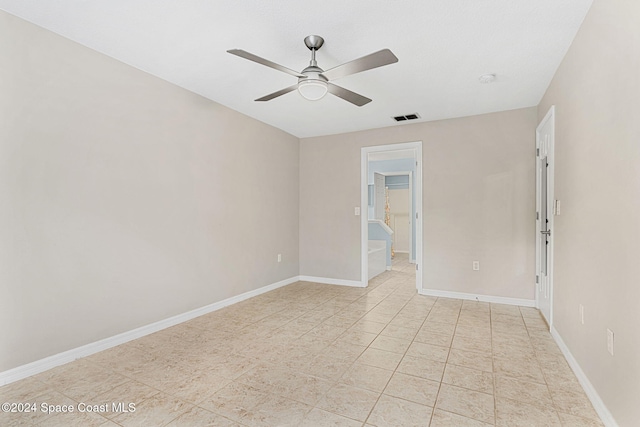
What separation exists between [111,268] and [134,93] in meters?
1.55

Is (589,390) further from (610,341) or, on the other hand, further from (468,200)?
(468,200)

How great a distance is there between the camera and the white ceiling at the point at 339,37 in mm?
2010

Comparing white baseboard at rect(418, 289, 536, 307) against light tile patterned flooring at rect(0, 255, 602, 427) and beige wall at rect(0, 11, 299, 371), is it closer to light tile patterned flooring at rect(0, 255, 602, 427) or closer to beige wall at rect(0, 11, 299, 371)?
light tile patterned flooring at rect(0, 255, 602, 427)

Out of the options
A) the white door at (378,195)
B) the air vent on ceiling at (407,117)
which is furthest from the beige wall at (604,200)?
the white door at (378,195)

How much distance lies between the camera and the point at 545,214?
3.40 meters

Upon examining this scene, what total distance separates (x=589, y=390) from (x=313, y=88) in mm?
2619

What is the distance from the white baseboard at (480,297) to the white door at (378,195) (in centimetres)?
352

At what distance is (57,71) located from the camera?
2344 mm

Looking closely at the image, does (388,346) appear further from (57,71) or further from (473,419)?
(57,71)

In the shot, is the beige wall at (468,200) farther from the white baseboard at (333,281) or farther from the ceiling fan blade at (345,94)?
the ceiling fan blade at (345,94)

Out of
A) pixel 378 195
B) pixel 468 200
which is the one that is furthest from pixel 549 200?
pixel 378 195

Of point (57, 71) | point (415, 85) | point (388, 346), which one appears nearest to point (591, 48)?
point (415, 85)

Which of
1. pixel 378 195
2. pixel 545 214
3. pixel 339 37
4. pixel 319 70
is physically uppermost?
pixel 339 37

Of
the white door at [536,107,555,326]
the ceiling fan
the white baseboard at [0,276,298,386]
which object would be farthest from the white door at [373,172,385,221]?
the ceiling fan
